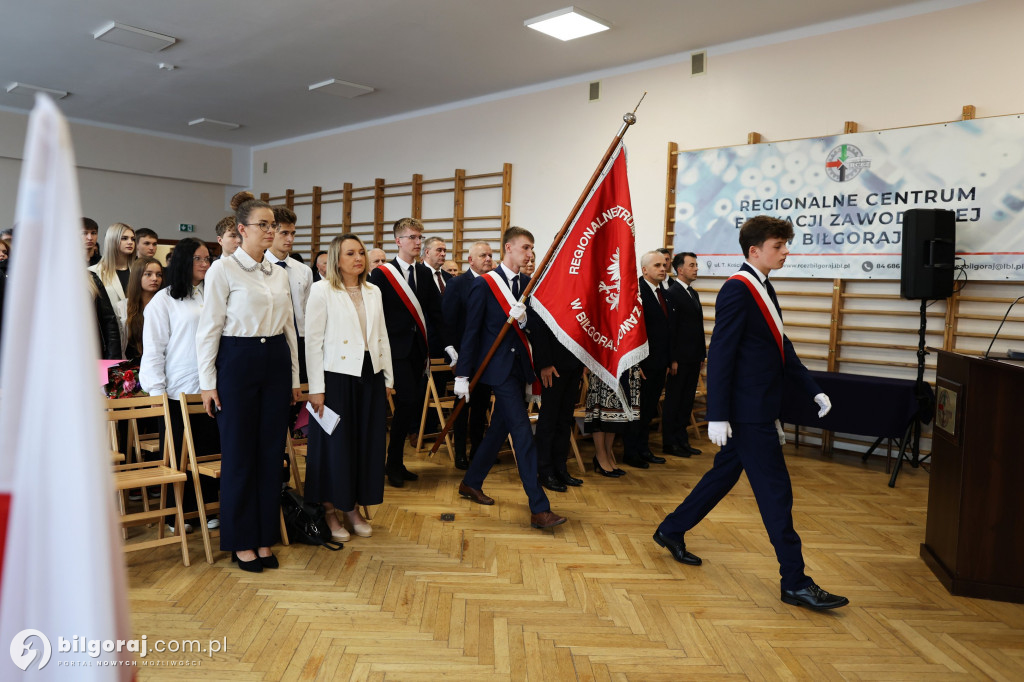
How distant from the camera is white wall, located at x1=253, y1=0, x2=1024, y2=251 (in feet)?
17.0

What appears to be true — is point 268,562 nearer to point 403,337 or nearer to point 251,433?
point 251,433

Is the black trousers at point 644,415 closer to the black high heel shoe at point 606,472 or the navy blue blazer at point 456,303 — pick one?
the black high heel shoe at point 606,472

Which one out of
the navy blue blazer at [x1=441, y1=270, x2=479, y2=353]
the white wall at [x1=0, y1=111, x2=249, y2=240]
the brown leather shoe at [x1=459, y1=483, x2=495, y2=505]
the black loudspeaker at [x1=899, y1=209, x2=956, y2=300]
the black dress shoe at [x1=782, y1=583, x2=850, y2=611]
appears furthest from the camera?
the white wall at [x1=0, y1=111, x2=249, y2=240]

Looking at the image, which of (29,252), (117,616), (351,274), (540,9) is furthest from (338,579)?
(540,9)

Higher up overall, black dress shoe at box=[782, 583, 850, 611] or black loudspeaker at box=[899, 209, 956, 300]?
black loudspeaker at box=[899, 209, 956, 300]

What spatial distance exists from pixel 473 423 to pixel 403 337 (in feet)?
2.96

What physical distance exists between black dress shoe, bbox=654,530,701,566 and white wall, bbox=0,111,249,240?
10.2 meters

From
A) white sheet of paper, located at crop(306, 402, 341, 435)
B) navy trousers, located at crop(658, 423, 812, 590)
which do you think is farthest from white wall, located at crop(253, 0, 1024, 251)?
white sheet of paper, located at crop(306, 402, 341, 435)

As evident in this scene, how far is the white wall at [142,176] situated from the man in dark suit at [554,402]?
9.01 metres

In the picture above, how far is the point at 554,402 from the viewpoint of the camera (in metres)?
4.41

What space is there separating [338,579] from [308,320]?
1.13m

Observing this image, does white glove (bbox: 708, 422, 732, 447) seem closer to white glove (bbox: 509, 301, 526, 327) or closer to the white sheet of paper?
white glove (bbox: 509, 301, 526, 327)

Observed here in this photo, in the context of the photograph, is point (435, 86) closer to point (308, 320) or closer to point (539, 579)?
point (308, 320)

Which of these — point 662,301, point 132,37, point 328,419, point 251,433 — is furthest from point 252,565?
point 132,37
